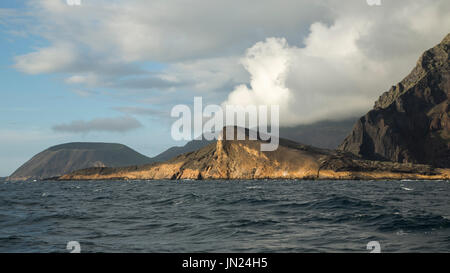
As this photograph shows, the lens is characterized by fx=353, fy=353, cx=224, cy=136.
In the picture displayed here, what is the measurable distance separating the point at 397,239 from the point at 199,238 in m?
10.8

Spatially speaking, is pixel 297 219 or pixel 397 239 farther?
pixel 297 219

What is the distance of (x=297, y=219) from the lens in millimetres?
26359
